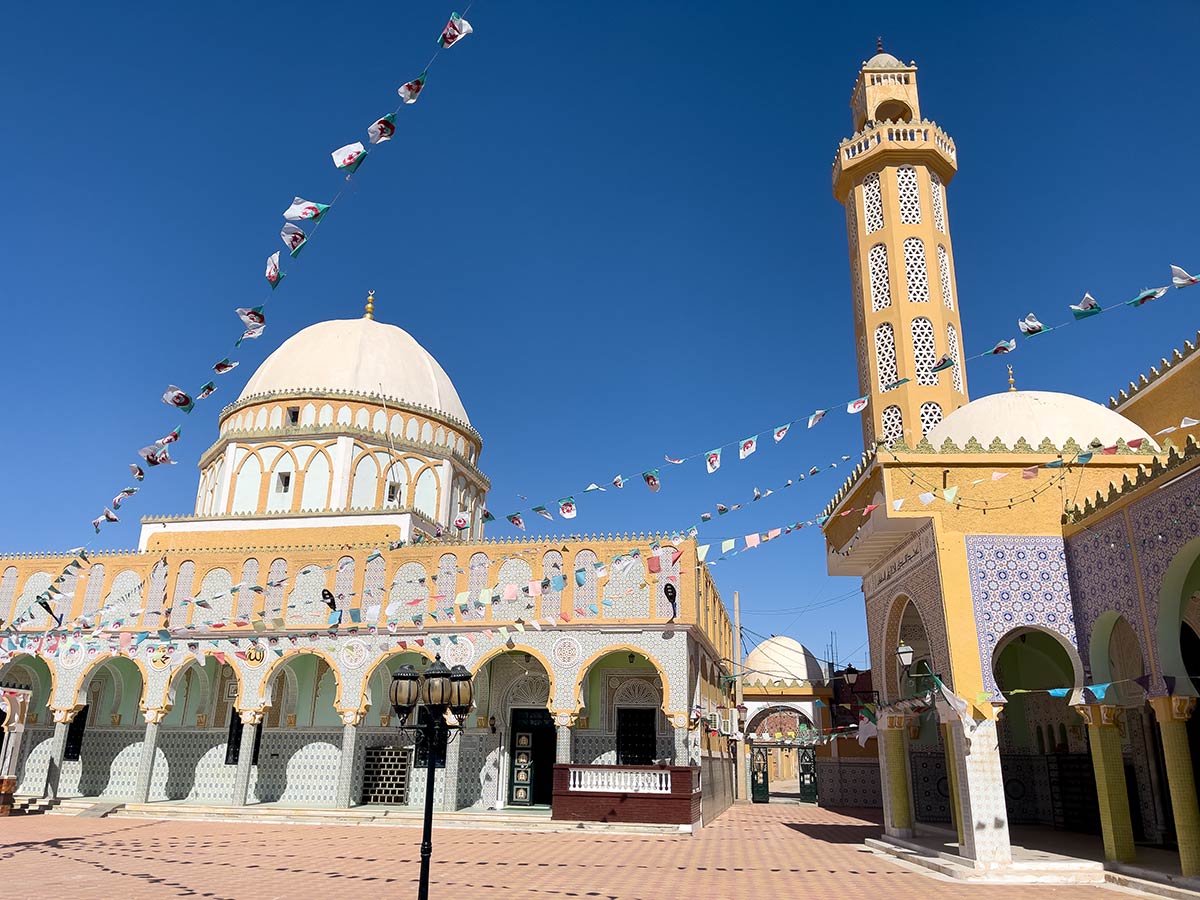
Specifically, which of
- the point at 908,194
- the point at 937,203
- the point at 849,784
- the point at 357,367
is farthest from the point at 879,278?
the point at 357,367

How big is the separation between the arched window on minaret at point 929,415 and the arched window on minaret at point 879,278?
2469 mm

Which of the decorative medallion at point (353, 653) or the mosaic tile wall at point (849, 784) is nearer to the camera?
the decorative medallion at point (353, 653)

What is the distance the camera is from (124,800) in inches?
802

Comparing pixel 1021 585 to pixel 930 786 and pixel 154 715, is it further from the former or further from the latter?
pixel 154 715

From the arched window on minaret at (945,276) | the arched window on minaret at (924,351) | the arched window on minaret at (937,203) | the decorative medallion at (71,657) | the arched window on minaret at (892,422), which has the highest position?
the arched window on minaret at (937,203)

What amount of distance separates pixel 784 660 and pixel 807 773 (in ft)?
13.5

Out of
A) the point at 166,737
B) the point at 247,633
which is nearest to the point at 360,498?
the point at 247,633

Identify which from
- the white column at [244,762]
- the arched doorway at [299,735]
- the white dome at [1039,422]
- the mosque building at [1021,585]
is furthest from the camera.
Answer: the arched doorway at [299,735]

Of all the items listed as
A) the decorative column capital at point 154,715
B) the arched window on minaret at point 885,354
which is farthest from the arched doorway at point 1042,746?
the decorative column capital at point 154,715

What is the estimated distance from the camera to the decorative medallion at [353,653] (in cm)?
1930

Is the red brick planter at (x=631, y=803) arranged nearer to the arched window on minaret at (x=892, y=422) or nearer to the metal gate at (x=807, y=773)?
the arched window on minaret at (x=892, y=422)

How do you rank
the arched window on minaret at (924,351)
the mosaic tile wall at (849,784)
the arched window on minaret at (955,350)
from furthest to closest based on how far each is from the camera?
1. the mosaic tile wall at (849,784)
2. the arched window on minaret at (955,350)
3. the arched window on minaret at (924,351)

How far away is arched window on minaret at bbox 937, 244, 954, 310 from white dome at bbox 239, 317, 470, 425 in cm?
1528

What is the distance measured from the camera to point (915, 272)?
18.6 metres
